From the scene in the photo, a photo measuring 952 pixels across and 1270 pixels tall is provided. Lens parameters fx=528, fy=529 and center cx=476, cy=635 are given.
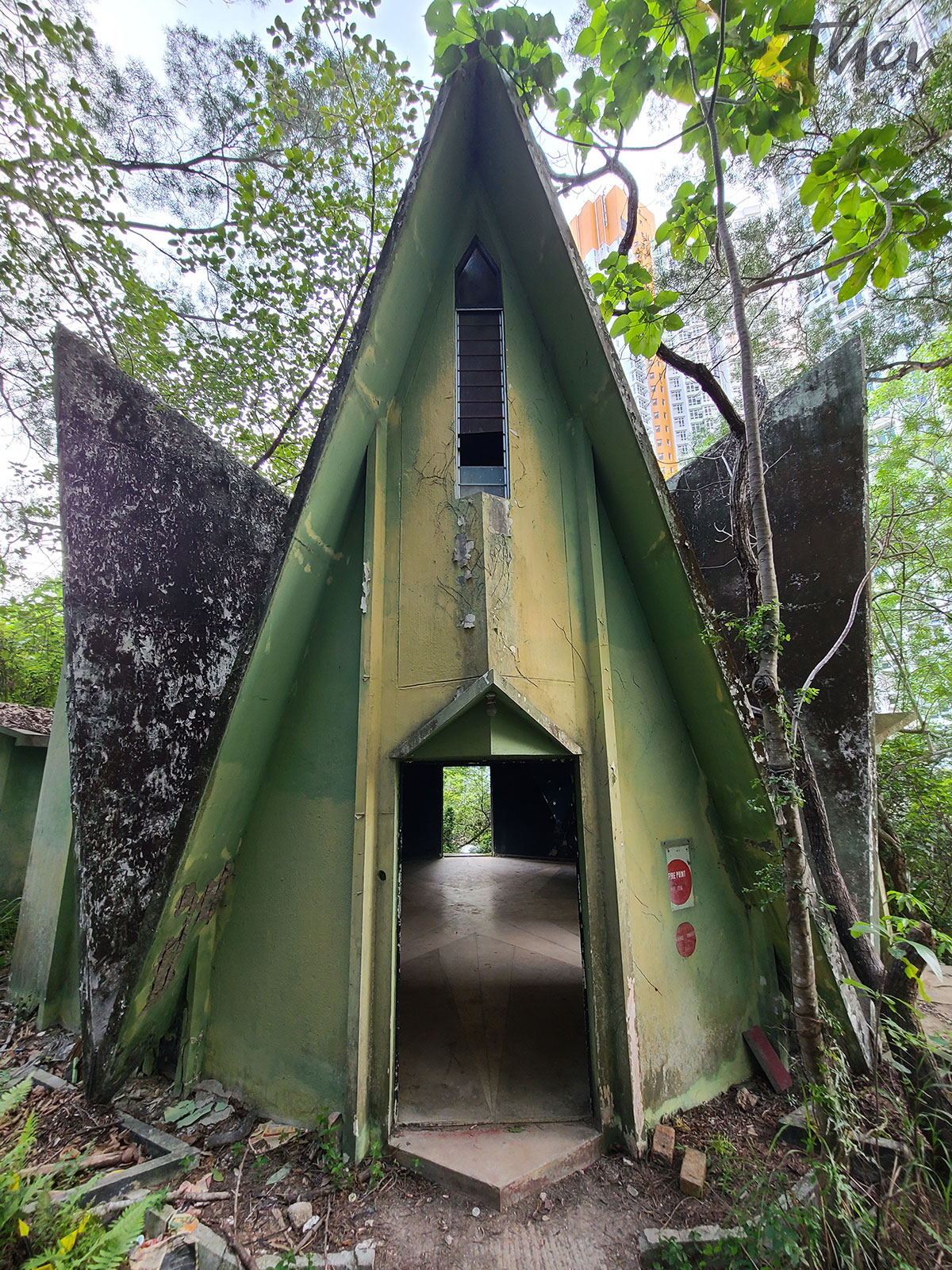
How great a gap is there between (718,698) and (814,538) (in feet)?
8.27

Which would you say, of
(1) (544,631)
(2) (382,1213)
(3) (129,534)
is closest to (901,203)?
(1) (544,631)

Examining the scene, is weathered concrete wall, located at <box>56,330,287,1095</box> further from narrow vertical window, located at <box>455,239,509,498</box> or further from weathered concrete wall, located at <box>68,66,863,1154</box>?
narrow vertical window, located at <box>455,239,509,498</box>

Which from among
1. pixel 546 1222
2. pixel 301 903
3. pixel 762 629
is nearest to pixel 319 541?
pixel 301 903

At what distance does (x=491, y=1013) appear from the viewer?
4898 mm

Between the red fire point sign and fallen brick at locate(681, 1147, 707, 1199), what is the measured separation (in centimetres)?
133

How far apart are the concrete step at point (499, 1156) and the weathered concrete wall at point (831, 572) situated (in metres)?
3.00

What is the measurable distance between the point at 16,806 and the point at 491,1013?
7.24 metres

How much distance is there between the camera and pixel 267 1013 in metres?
3.63

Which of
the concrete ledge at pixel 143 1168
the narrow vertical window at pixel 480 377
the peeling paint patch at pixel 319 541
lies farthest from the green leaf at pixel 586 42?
the concrete ledge at pixel 143 1168

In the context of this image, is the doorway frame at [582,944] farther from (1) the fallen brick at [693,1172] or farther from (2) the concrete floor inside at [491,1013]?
(1) the fallen brick at [693,1172]

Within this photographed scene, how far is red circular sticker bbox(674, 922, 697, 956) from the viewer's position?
382cm

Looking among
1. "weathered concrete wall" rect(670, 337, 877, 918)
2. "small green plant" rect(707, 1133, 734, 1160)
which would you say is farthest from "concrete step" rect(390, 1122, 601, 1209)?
"weathered concrete wall" rect(670, 337, 877, 918)

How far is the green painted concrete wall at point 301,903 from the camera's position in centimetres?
344

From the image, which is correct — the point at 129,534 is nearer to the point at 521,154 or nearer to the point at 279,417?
the point at 521,154
